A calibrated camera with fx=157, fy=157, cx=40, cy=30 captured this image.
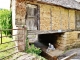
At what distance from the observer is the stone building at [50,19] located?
11240mm

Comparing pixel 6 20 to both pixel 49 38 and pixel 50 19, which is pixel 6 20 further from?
pixel 49 38

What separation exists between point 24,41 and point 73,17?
8496 mm

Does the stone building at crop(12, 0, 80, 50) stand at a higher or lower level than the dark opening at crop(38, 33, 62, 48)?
higher

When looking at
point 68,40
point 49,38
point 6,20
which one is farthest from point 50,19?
point 49,38

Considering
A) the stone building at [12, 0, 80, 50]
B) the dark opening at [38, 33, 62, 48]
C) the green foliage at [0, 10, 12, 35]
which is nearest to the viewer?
the stone building at [12, 0, 80, 50]

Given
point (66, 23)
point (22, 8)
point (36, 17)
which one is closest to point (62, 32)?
point (66, 23)

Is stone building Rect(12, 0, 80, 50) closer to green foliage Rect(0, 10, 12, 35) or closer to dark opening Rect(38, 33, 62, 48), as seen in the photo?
dark opening Rect(38, 33, 62, 48)

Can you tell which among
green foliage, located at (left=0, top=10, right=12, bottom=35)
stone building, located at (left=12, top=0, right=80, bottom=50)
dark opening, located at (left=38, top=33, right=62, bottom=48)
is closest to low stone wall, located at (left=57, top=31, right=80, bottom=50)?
stone building, located at (left=12, top=0, right=80, bottom=50)

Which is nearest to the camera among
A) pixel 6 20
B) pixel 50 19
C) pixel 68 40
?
pixel 50 19

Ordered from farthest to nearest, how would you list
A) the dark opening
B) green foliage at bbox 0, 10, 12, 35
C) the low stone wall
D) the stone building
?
the dark opening, the low stone wall, green foliage at bbox 0, 10, 12, 35, the stone building

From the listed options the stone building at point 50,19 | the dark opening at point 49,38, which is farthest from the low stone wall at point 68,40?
the dark opening at point 49,38

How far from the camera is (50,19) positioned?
44.8 feet

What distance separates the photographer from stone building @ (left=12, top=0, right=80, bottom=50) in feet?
36.9

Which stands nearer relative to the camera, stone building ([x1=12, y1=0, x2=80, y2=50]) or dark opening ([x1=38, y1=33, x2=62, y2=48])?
stone building ([x1=12, y1=0, x2=80, y2=50])
